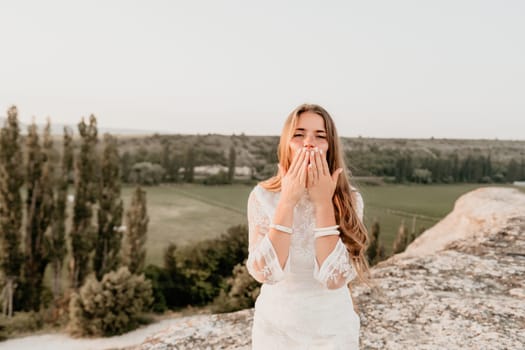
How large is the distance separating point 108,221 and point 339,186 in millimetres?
27081

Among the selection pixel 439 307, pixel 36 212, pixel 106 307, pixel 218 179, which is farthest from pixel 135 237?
pixel 439 307

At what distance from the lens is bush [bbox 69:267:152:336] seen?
1875 centimetres

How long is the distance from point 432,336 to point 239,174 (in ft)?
150

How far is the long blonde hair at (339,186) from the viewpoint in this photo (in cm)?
229

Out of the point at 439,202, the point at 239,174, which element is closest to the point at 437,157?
Answer: the point at 439,202

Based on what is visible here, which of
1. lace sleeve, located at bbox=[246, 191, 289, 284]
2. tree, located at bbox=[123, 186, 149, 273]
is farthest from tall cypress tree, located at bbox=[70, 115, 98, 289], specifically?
lace sleeve, located at bbox=[246, 191, 289, 284]


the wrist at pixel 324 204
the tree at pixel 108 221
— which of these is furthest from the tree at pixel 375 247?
the wrist at pixel 324 204

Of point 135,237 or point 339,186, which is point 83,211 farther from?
point 339,186

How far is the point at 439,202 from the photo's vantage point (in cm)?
3788

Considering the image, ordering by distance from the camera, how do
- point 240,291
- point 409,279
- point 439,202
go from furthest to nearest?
point 439,202
point 240,291
point 409,279

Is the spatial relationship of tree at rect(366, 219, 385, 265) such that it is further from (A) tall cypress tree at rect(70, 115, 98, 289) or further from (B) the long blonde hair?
(B) the long blonde hair

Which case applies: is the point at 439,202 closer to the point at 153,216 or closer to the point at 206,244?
the point at 206,244

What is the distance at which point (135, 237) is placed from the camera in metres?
26.9

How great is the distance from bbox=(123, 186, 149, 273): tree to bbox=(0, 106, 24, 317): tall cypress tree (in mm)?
6190
